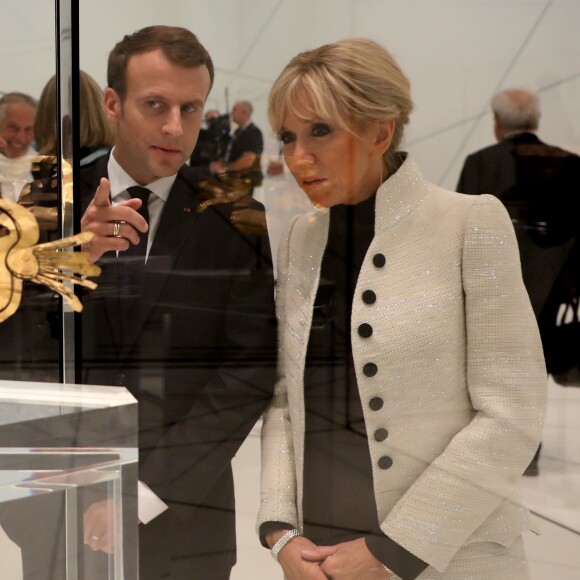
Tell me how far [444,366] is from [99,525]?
2.02ft

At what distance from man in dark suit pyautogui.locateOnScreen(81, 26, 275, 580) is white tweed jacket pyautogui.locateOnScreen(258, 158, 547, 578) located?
20cm

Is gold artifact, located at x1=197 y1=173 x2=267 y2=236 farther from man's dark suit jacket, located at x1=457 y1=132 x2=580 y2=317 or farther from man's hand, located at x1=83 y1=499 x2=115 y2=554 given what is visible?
man's hand, located at x1=83 y1=499 x2=115 y2=554

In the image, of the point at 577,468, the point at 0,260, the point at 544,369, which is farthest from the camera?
the point at 577,468

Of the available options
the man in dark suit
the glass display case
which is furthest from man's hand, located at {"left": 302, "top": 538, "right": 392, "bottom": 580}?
the glass display case

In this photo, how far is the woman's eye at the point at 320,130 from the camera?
63.7 inches

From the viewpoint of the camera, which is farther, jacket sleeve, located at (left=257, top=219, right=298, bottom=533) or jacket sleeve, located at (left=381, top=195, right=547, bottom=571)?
jacket sleeve, located at (left=257, top=219, right=298, bottom=533)

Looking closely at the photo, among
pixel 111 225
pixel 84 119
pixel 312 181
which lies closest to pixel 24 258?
pixel 111 225

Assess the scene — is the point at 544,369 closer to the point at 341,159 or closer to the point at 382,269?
the point at 382,269

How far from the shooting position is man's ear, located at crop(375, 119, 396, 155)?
162cm

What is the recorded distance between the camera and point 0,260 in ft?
4.97

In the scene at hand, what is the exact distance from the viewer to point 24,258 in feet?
5.01

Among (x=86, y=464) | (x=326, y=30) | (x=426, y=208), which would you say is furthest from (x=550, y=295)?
(x=86, y=464)

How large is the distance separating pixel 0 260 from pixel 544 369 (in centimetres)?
92

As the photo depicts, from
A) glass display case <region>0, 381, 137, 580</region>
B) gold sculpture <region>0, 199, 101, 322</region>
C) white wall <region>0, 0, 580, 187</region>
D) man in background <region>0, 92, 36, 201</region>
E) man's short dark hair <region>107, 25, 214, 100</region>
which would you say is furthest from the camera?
man in background <region>0, 92, 36, 201</region>
